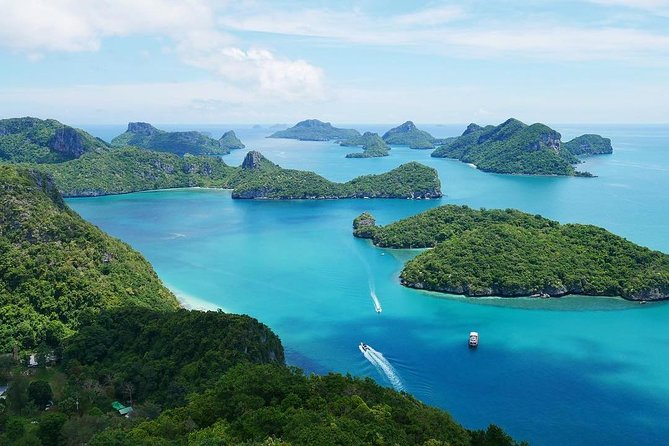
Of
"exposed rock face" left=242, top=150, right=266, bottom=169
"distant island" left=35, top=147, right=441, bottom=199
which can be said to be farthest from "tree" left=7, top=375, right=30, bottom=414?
"exposed rock face" left=242, top=150, right=266, bottom=169

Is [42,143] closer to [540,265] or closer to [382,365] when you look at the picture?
[540,265]

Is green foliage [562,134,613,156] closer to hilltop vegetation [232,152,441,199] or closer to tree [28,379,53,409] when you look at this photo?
hilltop vegetation [232,152,441,199]

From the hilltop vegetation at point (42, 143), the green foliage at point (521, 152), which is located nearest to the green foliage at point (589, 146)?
the green foliage at point (521, 152)

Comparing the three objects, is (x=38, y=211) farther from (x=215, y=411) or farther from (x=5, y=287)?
(x=215, y=411)

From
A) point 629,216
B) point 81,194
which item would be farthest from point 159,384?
point 81,194

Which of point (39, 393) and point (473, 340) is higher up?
point (39, 393)

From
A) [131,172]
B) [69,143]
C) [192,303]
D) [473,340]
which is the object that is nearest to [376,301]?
[473,340]

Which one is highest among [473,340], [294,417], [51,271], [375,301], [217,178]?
[217,178]

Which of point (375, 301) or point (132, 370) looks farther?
point (375, 301)
